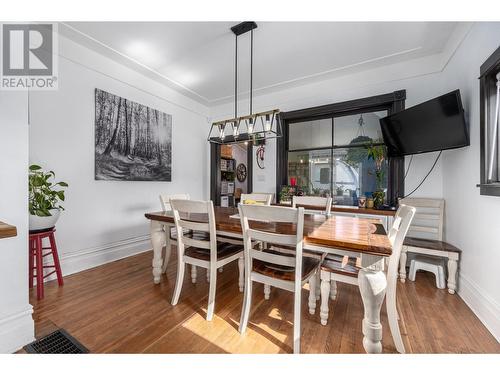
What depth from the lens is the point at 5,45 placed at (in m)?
1.40

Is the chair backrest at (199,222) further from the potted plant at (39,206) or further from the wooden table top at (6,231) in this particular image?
the potted plant at (39,206)

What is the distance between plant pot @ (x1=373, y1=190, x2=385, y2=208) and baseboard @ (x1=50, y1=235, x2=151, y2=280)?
342 cm

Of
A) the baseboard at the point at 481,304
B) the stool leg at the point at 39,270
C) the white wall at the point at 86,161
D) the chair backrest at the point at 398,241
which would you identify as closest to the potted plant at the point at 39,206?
the stool leg at the point at 39,270

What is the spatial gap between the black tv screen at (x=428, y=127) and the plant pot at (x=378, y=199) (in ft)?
1.77

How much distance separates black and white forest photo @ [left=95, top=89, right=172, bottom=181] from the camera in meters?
2.82

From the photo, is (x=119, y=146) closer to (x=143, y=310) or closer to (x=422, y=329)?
(x=143, y=310)

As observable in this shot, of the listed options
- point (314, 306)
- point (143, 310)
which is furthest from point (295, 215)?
point (143, 310)

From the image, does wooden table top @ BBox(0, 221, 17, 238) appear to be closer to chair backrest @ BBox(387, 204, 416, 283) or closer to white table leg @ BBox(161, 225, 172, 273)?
white table leg @ BBox(161, 225, 172, 273)

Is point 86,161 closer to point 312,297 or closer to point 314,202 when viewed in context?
point 314,202

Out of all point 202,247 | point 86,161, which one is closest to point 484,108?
point 202,247

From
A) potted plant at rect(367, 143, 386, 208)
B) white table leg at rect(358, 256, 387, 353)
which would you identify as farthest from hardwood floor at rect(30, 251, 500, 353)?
potted plant at rect(367, 143, 386, 208)

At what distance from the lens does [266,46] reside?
103 inches
